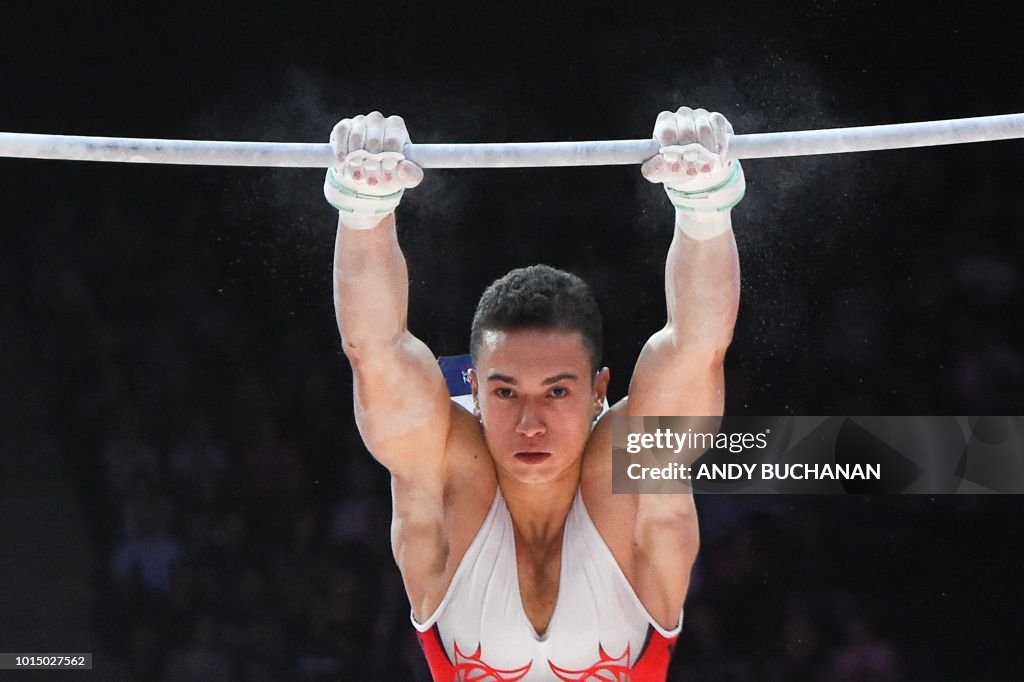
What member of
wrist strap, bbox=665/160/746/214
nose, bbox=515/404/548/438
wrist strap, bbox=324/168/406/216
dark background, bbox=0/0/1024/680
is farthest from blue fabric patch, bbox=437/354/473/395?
dark background, bbox=0/0/1024/680

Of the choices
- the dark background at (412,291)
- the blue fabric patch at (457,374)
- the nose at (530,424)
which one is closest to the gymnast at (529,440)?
the nose at (530,424)

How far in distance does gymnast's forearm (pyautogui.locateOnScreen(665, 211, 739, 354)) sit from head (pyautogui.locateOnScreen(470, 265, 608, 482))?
0.31 metres

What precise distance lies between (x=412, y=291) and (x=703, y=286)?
2.36 m

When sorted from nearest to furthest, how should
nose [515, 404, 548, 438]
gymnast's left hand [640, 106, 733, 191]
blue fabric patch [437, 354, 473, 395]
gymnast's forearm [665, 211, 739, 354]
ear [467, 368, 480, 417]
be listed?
gymnast's left hand [640, 106, 733, 191] → gymnast's forearm [665, 211, 739, 354] → nose [515, 404, 548, 438] → ear [467, 368, 480, 417] → blue fabric patch [437, 354, 473, 395]

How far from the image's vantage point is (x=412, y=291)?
5.13 meters

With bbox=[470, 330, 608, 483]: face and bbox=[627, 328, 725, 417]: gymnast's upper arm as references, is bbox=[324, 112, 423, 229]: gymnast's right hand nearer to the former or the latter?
bbox=[470, 330, 608, 483]: face

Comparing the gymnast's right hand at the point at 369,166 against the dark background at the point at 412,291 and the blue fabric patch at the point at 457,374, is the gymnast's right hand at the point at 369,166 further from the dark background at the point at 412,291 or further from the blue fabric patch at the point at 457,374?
the dark background at the point at 412,291

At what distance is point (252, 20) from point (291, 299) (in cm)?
122

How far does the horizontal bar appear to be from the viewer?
9.43 feet

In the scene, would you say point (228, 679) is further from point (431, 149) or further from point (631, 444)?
point (431, 149)

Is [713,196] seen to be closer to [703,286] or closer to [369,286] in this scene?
[703,286]

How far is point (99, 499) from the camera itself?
500cm

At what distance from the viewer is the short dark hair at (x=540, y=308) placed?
10.4ft

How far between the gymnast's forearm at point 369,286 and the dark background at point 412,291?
81.8 inches
